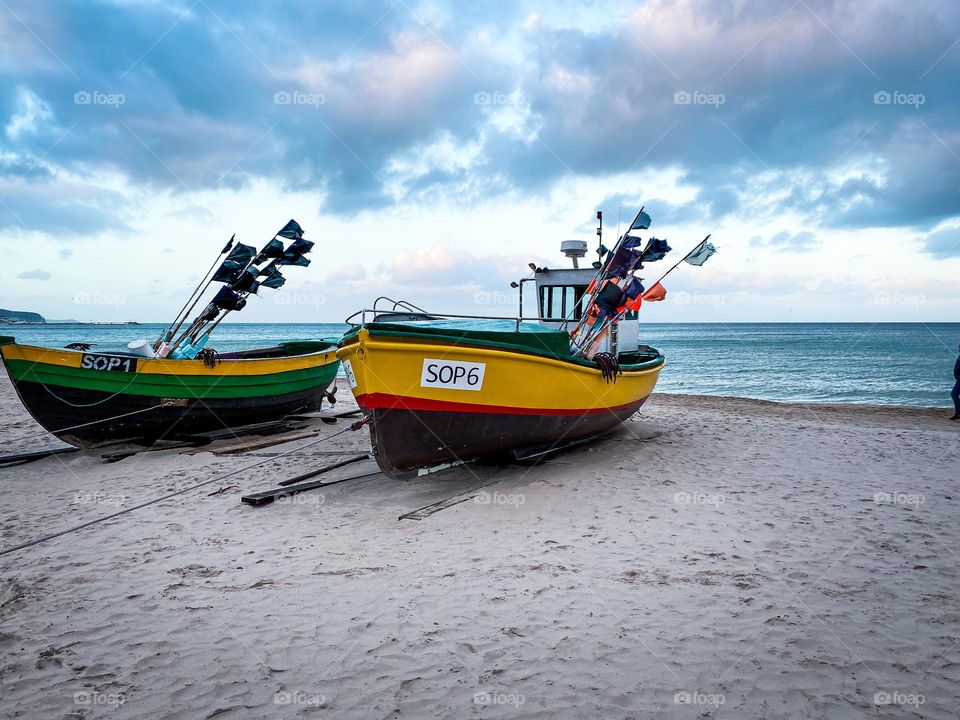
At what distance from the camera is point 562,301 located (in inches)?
408

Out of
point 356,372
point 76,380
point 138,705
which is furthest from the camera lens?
point 76,380

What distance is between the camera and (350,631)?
387 centimetres

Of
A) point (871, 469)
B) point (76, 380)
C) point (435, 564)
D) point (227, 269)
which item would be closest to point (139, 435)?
point (76, 380)

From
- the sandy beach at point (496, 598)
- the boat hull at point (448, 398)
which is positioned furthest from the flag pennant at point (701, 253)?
the sandy beach at point (496, 598)

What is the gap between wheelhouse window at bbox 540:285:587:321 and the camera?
399 inches

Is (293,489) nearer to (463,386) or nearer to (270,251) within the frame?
(463,386)

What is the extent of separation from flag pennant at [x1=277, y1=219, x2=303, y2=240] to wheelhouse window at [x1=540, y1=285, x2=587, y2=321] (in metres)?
5.10

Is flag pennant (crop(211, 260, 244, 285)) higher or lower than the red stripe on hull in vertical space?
higher

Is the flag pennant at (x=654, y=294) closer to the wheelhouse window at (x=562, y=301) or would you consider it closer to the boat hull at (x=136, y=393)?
the wheelhouse window at (x=562, y=301)

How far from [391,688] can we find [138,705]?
1.43m

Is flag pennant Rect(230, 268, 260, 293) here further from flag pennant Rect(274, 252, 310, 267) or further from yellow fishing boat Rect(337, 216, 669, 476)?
yellow fishing boat Rect(337, 216, 669, 476)

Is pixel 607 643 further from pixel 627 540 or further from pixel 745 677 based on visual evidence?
pixel 627 540

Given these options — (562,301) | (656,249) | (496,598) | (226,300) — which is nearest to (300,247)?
(226,300)

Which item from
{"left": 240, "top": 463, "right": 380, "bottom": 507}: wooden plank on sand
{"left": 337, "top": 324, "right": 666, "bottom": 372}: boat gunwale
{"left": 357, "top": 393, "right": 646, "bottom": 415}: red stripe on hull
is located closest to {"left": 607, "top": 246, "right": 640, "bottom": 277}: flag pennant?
{"left": 337, "top": 324, "right": 666, "bottom": 372}: boat gunwale
